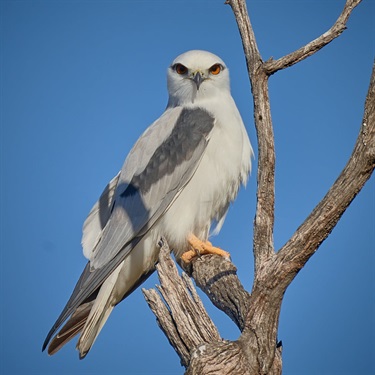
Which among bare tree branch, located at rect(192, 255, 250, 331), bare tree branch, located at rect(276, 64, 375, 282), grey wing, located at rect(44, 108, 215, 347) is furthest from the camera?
grey wing, located at rect(44, 108, 215, 347)

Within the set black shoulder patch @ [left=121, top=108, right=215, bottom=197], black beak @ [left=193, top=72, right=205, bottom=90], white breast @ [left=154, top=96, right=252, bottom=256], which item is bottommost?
white breast @ [left=154, top=96, right=252, bottom=256]

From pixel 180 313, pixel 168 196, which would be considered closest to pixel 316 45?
pixel 180 313

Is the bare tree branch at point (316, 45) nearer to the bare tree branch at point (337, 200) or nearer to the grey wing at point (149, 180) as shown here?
the bare tree branch at point (337, 200)

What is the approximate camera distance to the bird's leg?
479cm

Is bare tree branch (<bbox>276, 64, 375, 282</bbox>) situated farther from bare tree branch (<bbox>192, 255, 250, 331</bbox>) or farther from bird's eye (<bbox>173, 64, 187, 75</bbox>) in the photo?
bird's eye (<bbox>173, 64, 187, 75</bbox>)

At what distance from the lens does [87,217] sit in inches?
201

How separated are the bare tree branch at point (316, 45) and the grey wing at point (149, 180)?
5.04 ft

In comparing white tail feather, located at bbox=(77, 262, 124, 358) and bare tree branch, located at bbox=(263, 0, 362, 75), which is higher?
bare tree branch, located at bbox=(263, 0, 362, 75)

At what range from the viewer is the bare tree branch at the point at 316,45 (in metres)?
3.38

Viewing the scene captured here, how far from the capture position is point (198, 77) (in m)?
5.16

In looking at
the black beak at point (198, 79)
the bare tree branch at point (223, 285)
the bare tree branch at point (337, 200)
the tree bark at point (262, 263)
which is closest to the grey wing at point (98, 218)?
the bare tree branch at point (223, 285)

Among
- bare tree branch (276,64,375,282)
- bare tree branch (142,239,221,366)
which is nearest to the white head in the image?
bare tree branch (142,239,221,366)

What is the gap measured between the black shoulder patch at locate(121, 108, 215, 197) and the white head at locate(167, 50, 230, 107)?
267mm

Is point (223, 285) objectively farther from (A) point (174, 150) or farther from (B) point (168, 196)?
(A) point (174, 150)
